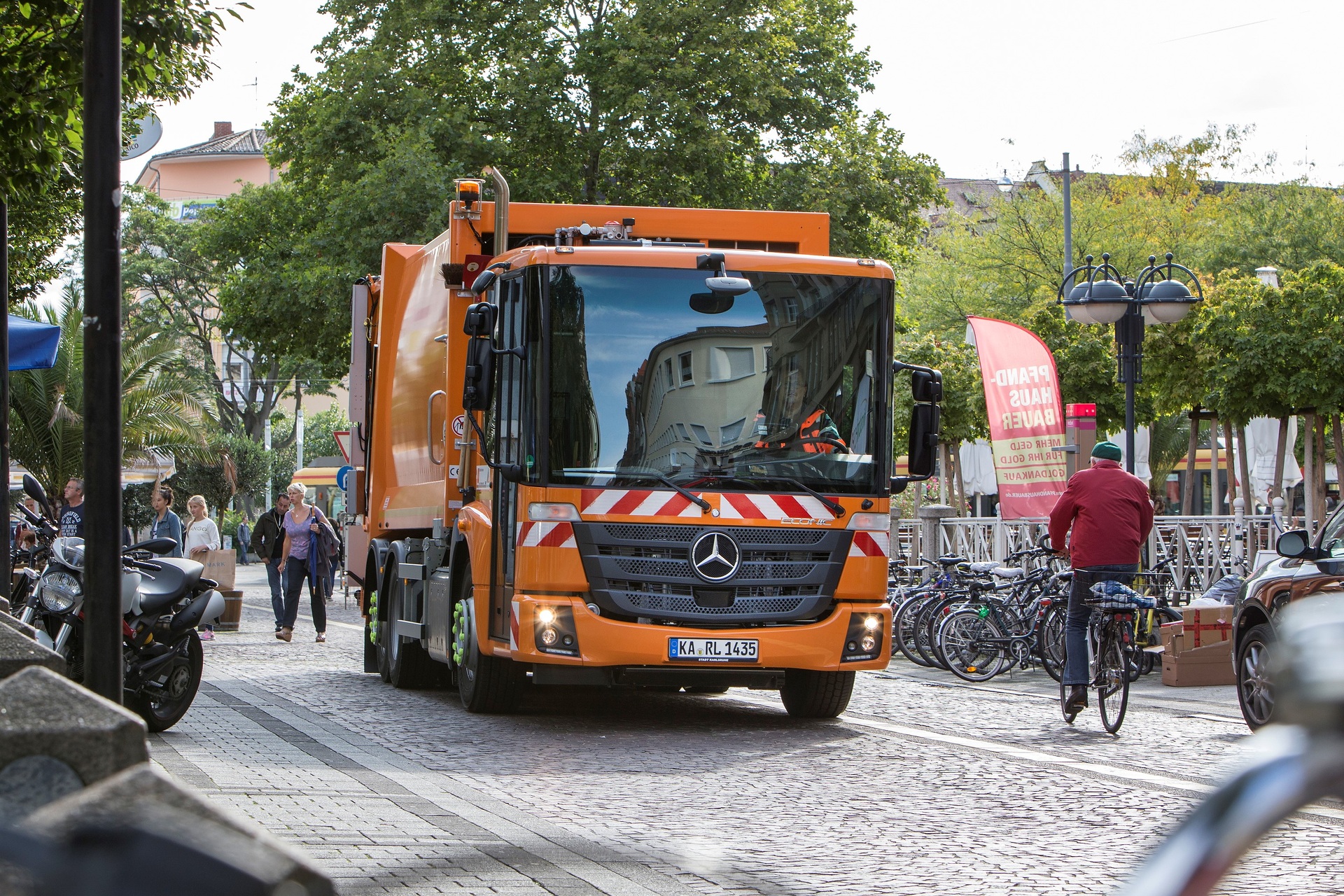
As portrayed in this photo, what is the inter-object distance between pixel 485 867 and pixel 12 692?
302 cm

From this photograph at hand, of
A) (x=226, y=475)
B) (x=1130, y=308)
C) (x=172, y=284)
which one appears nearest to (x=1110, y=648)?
(x=1130, y=308)

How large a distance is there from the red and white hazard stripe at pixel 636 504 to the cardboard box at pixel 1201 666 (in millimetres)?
5937

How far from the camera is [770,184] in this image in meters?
30.9

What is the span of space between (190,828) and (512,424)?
29.5 ft

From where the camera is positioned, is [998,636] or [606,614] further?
[998,636]

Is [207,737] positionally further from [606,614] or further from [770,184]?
[770,184]

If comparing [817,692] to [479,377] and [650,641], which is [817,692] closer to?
[650,641]

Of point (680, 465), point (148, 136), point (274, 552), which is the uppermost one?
point (148, 136)

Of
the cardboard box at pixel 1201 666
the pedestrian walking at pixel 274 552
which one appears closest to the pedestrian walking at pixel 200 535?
the pedestrian walking at pixel 274 552

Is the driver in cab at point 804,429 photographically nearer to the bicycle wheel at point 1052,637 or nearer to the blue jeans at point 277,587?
the bicycle wheel at point 1052,637

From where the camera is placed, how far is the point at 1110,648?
11.1 m

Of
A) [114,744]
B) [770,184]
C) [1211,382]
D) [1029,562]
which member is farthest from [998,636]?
[770,184]

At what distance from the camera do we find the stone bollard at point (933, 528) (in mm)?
20812

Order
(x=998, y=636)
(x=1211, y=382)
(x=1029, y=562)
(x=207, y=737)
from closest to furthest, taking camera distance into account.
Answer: (x=207, y=737) < (x=998, y=636) < (x=1029, y=562) < (x=1211, y=382)
